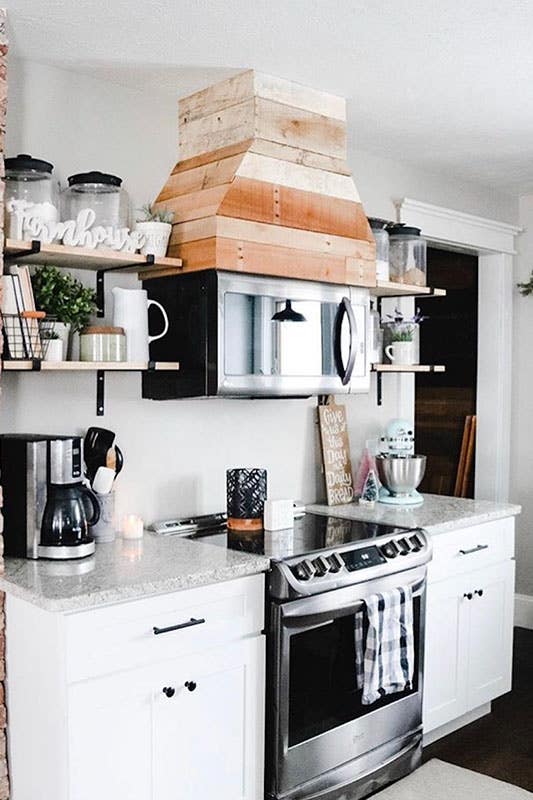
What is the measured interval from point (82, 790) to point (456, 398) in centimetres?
406

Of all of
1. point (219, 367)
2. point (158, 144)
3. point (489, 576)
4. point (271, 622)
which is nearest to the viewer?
point (271, 622)

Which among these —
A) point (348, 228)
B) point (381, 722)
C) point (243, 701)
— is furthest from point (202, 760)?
point (348, 228)

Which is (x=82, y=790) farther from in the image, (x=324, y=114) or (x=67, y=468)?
(x=324, y=114)

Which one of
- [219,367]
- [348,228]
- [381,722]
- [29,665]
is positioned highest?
[348,228]

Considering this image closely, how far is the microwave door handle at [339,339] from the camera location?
3.43 m

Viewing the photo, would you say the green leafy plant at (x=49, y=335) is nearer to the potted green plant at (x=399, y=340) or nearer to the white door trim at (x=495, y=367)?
the potted green plant at (x=399, y=340)

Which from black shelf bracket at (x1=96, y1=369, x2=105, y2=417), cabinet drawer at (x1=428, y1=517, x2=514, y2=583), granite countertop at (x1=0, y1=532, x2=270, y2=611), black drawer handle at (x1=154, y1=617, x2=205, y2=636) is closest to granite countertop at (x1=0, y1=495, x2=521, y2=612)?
granite countertop at (x1=0, y1=532, x2=270, y2=611)

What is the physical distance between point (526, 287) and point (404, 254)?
1.50 metres

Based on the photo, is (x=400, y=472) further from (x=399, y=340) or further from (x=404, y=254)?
(x=404, y=254)

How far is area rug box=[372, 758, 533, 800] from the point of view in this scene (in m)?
3.11

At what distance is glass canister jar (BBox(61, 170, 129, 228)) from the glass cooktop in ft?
3.77

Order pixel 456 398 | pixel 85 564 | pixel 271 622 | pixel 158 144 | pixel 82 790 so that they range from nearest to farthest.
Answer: pixel 82 790, pixel 85 564, pixel 271 622, pixel 158 144, pixel 456 398

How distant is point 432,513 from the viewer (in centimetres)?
363

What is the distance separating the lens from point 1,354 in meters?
2.60
